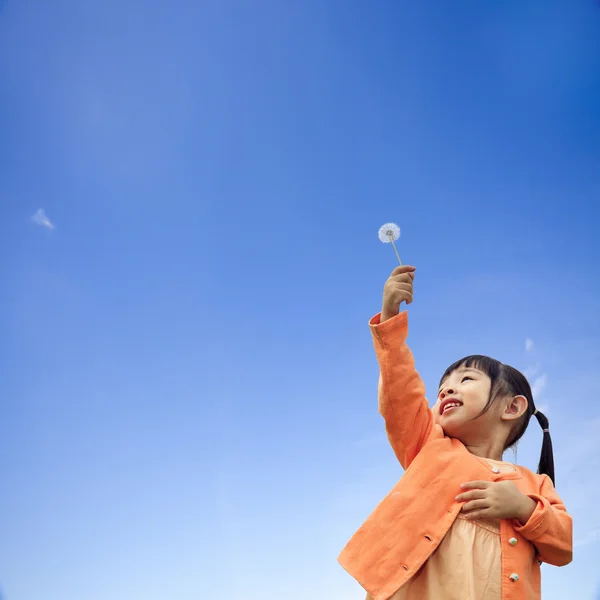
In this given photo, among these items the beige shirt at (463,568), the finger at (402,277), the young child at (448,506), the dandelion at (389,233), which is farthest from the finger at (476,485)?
the dandelion at (389,233)

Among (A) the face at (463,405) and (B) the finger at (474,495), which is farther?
(A) the face at (463,405)

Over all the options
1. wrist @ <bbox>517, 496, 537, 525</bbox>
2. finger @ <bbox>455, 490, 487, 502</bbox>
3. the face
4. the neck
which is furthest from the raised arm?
wrist @ <bbox>517, 496, 537, 525</bbox>

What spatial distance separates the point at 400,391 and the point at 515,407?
0.71 m

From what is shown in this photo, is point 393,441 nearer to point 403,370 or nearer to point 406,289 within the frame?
point 403,370

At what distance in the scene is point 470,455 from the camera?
8.91 ft

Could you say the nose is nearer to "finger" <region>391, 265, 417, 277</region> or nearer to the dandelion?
"finger" <region>391, 265, 417, 277</region>

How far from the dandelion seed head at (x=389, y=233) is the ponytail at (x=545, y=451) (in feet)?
3.98

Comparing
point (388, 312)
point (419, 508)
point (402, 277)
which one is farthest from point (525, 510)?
point (402, 277)

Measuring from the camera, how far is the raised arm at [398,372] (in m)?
2.65

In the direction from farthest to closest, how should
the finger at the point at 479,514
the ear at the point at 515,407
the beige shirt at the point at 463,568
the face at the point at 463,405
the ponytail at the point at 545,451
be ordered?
the ponytail at the point at 545,451 < the ear at the point at 515,407 < the face at the point at 463,405 < the finger at the point at 479,514 < the beige shirt at the point at 463,568

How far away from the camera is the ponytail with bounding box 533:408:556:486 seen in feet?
10.3

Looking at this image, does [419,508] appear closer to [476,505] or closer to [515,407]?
[476,505]

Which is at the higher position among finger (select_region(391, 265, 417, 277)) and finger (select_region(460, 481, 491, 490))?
finger (select_region(391, 265, 417, 277))

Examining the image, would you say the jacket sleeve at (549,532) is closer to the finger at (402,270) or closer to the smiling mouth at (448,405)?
the smiling mouth at (448,405)
